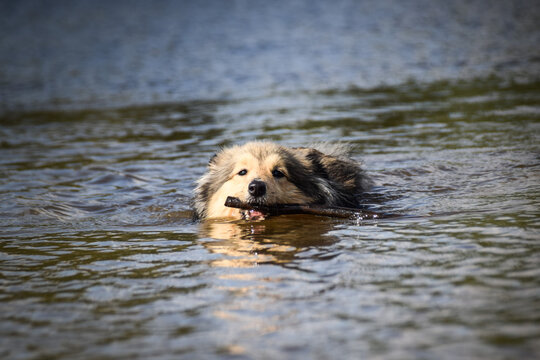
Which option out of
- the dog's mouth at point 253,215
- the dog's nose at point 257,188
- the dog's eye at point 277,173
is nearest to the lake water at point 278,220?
the dog's mouth at point 253,215

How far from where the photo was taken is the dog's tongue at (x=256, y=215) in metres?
7.16

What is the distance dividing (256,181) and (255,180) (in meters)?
0.04

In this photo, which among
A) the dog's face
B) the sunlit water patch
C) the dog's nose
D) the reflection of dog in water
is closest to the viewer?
the sunlit water patch

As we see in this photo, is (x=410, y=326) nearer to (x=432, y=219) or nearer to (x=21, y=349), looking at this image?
(x=21, y=349)

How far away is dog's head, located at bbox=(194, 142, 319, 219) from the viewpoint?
23.1ft

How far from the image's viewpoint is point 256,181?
675 cm

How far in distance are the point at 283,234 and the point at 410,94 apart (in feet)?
33.6

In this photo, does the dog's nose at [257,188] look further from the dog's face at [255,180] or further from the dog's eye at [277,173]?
the dog's eye at [277,173]

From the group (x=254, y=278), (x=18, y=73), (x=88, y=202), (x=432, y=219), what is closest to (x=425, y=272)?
(x=254, y=278)

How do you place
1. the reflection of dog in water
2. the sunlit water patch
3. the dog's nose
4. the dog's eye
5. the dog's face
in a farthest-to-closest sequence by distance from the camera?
1. the dog's eye
2. the reflection of dog in water
3. the dog's face
4. the dog's nose
5. the sunlit water patch

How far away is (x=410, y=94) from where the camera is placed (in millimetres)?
15797

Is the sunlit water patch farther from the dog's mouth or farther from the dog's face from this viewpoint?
the dog's face

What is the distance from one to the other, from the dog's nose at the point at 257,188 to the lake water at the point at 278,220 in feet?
1.15

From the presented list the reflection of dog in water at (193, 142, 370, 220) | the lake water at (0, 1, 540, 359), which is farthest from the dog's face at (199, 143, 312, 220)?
the lake water at (0, 1, 540, 359)
